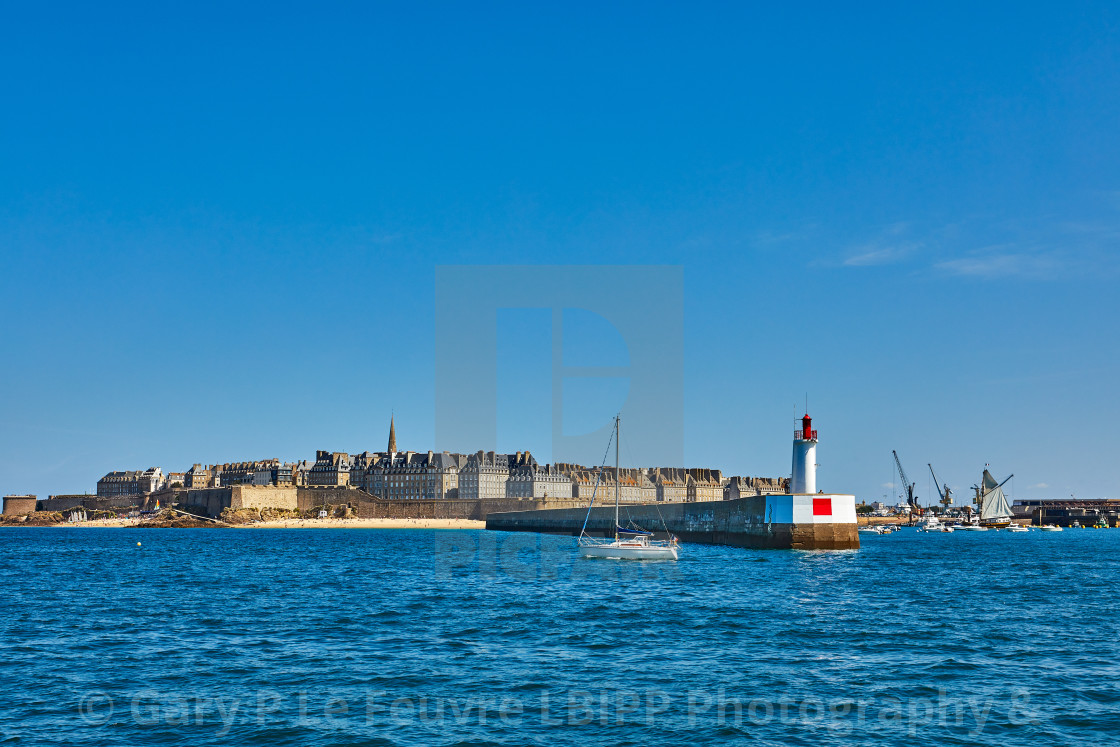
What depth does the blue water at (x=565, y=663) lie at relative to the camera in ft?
51.6

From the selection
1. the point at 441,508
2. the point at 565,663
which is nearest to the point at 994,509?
the point at 441,508

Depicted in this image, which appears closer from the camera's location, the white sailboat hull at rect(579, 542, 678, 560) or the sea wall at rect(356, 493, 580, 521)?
the white sailboat hull at rect(579, 542, 678, 560)

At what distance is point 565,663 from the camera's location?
21.0 metres

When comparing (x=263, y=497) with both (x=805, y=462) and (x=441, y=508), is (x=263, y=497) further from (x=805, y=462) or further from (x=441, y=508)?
(x=805, y=462)

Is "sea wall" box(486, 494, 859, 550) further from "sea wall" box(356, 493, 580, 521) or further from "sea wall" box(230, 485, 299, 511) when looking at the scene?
"sea wall" box(230, 485, 299, 511)

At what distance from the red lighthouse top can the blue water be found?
2131 cm

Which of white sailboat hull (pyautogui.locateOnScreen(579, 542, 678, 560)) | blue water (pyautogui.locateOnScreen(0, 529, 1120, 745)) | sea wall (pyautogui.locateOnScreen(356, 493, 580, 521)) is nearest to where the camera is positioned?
blue water (pyautogui.locateOnScreen(0, 529, 1120, 745))

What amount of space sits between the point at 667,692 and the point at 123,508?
672 ft

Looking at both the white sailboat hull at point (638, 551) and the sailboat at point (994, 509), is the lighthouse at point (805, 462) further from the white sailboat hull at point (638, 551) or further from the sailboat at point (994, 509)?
the sailboat at point (994, 509)

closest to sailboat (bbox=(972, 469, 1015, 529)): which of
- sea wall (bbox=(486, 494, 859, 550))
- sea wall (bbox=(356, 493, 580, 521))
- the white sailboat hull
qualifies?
sea wall (bbox=(356, 493, 580, 521))

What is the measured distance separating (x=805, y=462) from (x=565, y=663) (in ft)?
147

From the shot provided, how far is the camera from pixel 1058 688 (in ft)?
61.9

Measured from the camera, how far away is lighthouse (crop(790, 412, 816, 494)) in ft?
205

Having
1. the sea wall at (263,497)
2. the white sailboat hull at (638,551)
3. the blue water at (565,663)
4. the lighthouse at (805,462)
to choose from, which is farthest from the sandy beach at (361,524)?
the blue water at (565,663)
